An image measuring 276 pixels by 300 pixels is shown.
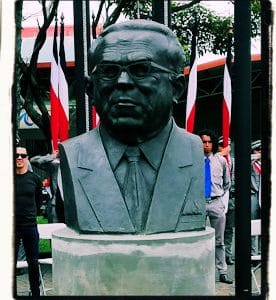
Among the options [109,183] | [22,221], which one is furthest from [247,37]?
[22,221]

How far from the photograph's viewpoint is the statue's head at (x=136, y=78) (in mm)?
4047

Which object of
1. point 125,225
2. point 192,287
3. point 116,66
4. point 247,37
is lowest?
point 192,287

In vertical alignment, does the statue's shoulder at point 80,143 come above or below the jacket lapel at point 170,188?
above

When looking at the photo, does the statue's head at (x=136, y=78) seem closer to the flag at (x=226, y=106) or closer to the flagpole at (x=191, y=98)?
the flagpole at (x=191, y=98)

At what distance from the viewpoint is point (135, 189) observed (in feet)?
13.7

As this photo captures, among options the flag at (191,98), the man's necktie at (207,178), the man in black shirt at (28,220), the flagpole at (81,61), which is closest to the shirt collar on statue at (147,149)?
the man in black shirt at (28,220)

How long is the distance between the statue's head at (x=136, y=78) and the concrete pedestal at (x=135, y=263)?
75cm

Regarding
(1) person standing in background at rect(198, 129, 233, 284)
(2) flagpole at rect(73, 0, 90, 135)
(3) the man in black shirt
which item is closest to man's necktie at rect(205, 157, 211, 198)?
(1) person standing in background at rect(198, 129, 233, 284)

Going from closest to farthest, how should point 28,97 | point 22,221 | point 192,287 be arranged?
point 192,287
point 22,221
point 28,97

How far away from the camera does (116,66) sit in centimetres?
406

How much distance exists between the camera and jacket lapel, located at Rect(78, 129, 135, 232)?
4055mm

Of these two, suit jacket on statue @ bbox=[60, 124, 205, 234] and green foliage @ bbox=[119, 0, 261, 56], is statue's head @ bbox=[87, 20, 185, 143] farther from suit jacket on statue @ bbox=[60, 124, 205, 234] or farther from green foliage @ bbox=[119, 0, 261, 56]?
green foliage @ bbox=[119, 0, 261, 56]

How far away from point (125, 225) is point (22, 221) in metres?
2.36

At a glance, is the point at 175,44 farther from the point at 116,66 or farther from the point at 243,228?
the point at 243,228
